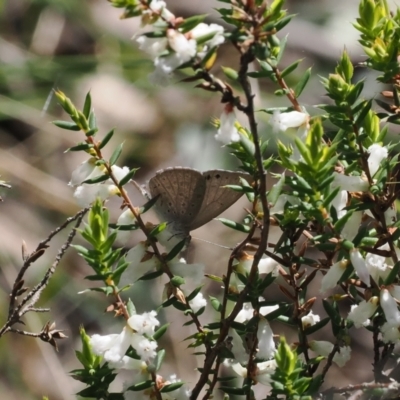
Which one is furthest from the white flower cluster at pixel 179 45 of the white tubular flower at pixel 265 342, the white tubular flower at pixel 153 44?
the white tubular flower at pixel 265 342

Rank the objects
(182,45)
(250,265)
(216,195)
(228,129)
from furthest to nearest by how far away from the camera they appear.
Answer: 1. (216,195)
2. (250,265)
3. (228,129)
4. (182,45)

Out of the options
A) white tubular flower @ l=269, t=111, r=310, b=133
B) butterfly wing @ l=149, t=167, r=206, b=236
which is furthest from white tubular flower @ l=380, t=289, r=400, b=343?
butterfly wing @ l=149, t=167, r=206, b=236

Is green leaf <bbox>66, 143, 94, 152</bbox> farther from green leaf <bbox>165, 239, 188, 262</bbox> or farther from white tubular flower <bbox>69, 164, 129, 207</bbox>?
green leaf <bbox>165, 239, 188, 262</bbox>

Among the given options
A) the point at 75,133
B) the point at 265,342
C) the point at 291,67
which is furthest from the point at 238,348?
the point at 75,133

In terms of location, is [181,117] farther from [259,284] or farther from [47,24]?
[259,284]

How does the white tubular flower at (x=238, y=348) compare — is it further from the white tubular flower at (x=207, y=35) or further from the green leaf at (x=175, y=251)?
the white tubular flower at (x=207, y=35)

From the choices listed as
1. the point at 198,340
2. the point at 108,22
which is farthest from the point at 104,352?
the point at 108,22

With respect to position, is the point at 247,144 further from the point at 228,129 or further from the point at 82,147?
the point at 82,147
